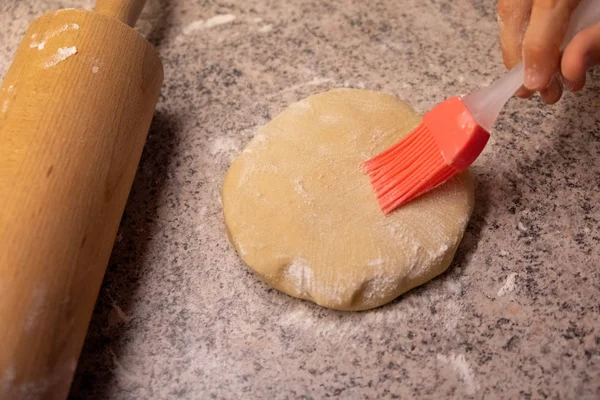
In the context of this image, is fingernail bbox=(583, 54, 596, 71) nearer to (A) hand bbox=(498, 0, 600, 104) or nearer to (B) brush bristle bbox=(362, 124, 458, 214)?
(A) hand bbox=(498, 0, 600, 104)

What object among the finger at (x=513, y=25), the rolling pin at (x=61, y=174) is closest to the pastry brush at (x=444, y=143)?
the finger at (x=513, y=25)

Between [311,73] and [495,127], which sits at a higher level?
[311,73]

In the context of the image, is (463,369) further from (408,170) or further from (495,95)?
(495,95)

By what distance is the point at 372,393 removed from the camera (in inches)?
42.6

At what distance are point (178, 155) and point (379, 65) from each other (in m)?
0.61

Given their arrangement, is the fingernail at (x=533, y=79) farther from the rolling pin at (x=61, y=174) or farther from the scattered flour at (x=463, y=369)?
the rolling pin at (x=61, y=174)

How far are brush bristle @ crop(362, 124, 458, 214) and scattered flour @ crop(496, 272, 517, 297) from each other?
260 millimetres

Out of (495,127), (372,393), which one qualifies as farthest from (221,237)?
(495,127)

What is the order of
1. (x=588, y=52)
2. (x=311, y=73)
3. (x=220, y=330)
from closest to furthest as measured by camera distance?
1. (x=588, y=52)
2. (x=220, y=330)
3. (x=311, y=73)

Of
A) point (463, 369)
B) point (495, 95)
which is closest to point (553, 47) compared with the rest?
point (495, 95)

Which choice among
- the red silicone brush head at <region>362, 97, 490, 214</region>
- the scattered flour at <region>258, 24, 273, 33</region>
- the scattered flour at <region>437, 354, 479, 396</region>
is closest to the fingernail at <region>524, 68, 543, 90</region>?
the red silicone brush head at <region>362, 97, 490, 214</region>

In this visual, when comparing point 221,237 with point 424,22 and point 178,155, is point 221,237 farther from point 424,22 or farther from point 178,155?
point 424,22

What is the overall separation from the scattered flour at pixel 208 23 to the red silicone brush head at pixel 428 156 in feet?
2.43

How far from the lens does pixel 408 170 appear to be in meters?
1.17
